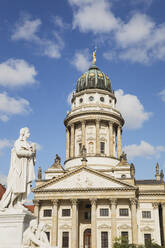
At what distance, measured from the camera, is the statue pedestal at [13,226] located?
325 inches

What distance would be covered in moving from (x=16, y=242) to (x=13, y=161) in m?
2.42

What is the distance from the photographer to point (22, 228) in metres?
8.37

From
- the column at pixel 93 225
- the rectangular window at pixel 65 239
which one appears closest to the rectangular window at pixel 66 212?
the rectangular window at pixel 65 239

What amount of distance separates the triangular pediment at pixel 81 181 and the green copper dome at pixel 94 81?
77.0 feet

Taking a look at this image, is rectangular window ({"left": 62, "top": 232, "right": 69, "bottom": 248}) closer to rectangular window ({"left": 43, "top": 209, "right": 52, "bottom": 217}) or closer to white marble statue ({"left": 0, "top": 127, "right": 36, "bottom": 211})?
rectangular window ({"left": 43, "top": 209, "right": 52, "bottom": 217})

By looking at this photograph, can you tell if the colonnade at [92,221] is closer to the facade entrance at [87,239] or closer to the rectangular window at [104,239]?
the rectangular window at [104,239]

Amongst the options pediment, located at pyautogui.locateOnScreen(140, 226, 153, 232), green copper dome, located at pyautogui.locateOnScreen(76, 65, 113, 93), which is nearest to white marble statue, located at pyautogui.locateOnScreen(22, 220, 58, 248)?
pediment, located at pyautogui.locateOnScreen(140, 226, 153, 232)

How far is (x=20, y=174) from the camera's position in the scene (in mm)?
9297

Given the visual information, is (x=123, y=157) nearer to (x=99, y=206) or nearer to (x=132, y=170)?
(x=132, y=170)

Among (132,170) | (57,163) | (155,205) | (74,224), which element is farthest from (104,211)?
(57,163)

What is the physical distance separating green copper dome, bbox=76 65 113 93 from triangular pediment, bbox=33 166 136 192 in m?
23.5

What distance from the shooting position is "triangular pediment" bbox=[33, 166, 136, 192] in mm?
51328

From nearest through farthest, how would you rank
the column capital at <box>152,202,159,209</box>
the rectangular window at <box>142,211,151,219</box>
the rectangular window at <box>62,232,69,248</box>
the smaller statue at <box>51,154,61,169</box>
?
the rectangular window at <box>62,232,69,248</box>, the rectangular window at <box>142,211,151,219</box>, the column capital at <box>152,202,159,209</box>, the smaller statue at <box>51,154,61,169</box>

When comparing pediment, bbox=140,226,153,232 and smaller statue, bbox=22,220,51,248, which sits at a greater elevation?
smaller statue, bbox=22,220,51,248
